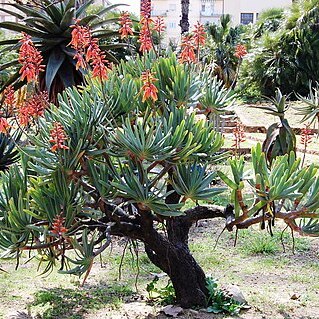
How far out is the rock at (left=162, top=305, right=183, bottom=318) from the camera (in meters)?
3.19

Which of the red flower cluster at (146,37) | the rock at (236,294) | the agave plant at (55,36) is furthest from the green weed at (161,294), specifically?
the agave plant at (55,36)

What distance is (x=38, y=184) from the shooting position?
262 cm

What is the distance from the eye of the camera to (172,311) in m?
3.21

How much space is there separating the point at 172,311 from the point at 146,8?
1687 mm

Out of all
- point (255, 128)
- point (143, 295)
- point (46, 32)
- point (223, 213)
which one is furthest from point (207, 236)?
point (255, 128)

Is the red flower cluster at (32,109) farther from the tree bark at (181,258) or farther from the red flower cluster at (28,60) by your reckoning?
the tree bark at (181,258)

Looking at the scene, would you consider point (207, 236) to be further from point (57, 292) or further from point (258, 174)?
point (258, 174)

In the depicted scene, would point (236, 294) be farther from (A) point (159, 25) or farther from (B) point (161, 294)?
(A) point (159, 25)

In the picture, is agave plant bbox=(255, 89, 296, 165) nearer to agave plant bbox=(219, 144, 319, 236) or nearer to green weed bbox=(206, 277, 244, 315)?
green weed bbox=(206, 277, 244, 315)

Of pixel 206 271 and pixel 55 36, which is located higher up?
pixel 55 36

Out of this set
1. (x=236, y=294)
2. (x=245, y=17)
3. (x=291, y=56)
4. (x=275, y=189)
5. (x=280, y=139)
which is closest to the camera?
(x=275, y=189)

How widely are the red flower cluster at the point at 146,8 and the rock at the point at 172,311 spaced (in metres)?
1.64

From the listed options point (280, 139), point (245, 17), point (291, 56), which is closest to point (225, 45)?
point (291, 56)

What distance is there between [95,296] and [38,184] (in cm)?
133
